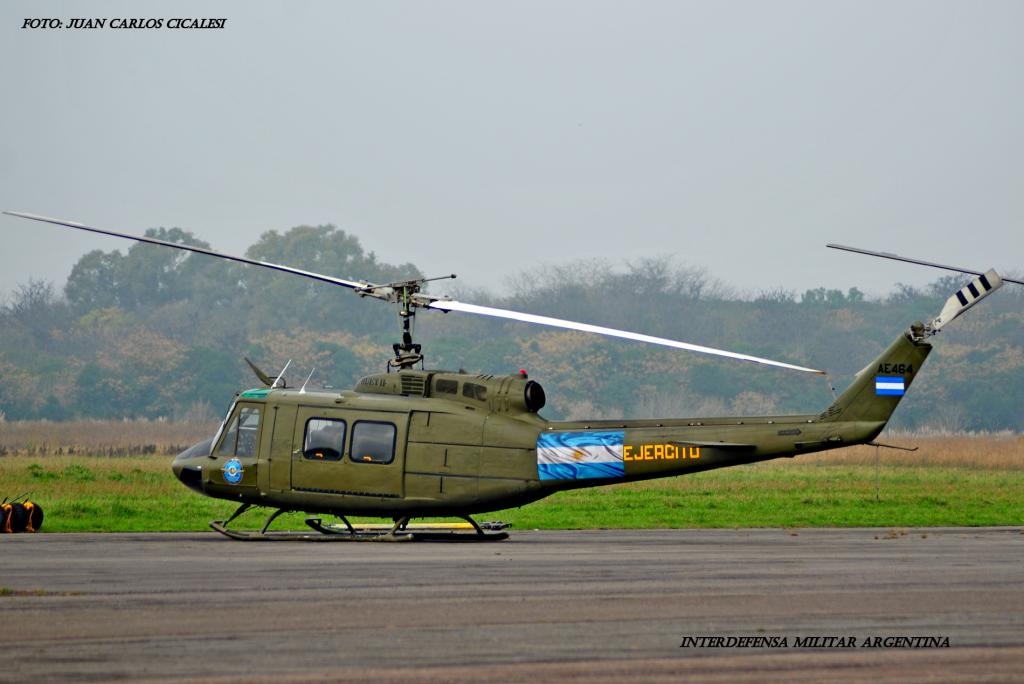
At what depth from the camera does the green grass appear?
2419cm

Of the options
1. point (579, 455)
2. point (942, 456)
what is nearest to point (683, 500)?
point (579, 455)

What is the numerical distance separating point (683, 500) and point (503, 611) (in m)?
18.8

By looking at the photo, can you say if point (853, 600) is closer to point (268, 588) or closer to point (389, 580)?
point (389, 580)

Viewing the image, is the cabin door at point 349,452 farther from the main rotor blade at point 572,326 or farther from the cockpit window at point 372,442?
the main rotor blade at point 572,326

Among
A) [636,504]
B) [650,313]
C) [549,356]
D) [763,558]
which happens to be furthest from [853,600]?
[650,313]

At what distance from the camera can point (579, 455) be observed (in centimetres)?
1869

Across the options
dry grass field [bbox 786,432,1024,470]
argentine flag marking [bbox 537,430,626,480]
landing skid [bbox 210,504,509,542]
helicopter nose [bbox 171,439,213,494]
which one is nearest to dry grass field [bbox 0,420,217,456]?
dry grass field [bbox 786,432,1024,470]

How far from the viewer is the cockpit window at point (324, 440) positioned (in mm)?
19281

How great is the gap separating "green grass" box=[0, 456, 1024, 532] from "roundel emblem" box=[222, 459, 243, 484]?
10.7 ft

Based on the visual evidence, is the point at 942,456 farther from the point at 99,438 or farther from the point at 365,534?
the point at 99,438

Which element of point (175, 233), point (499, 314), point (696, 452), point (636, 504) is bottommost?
point (636, 504)

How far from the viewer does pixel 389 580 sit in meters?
13.8

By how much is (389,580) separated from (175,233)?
106 metres

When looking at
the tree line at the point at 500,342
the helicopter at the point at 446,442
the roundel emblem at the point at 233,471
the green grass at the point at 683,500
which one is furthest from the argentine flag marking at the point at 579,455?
the tree line at the point at 500,342
